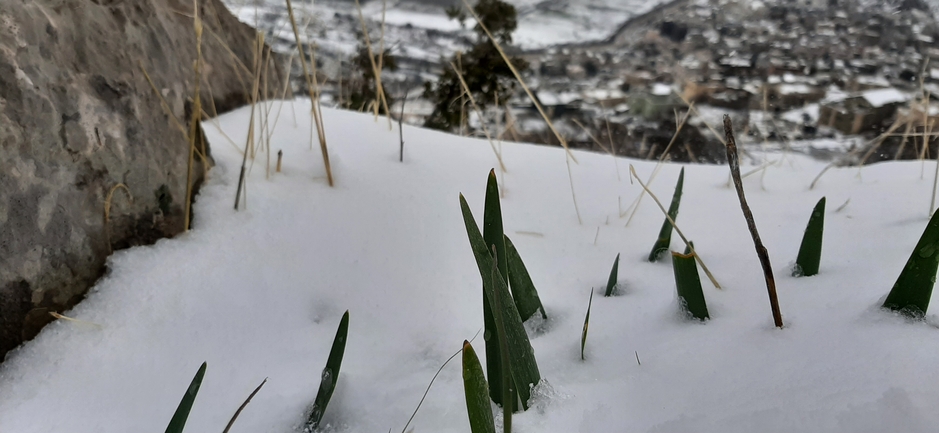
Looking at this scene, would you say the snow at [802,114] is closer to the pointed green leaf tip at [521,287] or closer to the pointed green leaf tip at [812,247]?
the pointed green leaf tip at [812,247]

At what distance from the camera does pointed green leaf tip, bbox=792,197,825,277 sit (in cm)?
49

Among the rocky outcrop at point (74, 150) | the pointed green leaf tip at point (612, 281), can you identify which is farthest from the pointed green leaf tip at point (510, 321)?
the rocky outcrop at point (74, 150)

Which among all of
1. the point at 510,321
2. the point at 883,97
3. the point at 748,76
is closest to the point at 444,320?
the point at 510,321

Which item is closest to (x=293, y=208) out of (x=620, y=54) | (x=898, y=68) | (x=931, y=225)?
Result: (x=931, y=225)

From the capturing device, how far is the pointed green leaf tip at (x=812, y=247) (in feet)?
1.60

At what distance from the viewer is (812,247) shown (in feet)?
1.66

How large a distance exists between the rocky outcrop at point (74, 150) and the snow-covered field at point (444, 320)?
0.12 ft

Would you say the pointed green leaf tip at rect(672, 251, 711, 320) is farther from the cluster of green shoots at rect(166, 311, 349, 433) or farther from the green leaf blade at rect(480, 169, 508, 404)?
the cluster of green shoots at rect(166, 311, 349, 433)

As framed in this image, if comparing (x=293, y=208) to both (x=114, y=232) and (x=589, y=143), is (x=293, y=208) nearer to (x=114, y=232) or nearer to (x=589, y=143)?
(x=114, y=232)

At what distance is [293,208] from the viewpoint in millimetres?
730

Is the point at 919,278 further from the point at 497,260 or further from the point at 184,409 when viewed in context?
the point at 184,409

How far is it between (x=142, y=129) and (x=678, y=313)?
2.26ft

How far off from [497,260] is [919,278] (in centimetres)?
30

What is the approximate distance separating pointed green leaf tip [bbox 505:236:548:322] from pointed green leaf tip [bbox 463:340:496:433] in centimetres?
16
